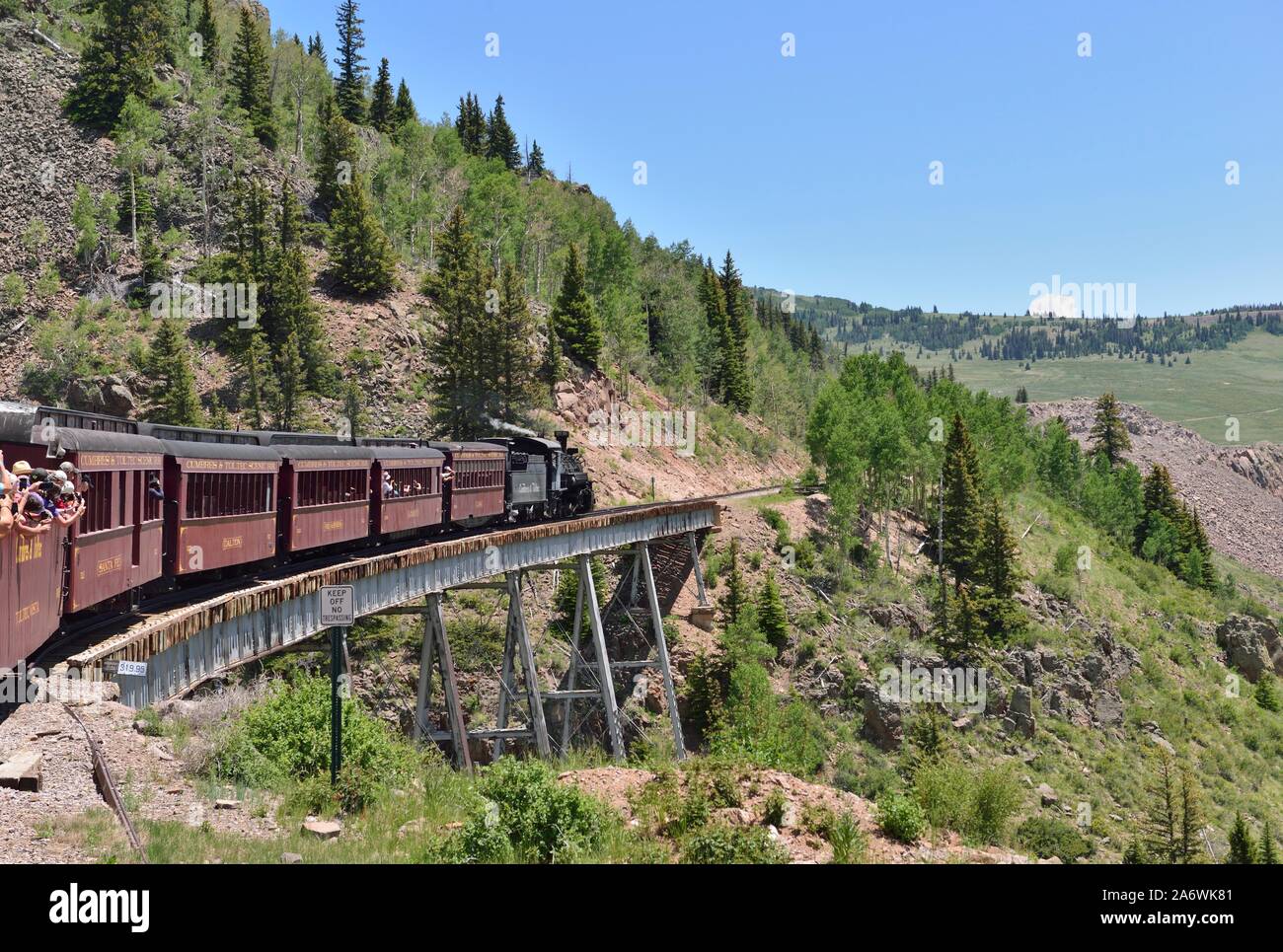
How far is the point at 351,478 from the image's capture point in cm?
2475

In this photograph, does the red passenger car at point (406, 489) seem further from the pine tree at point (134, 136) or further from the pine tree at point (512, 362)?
Result: the pine tree at point (134, 136)

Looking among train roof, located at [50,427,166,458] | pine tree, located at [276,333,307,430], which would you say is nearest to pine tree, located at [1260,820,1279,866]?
train roof, located at [50,427,166,458]

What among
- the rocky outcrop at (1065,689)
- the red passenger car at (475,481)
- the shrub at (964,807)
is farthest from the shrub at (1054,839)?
the red passenger car at (475,481)

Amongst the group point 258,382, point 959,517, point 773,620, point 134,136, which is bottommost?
point 773,620

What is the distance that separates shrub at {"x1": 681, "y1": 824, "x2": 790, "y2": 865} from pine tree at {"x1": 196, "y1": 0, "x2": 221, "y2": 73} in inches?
3816

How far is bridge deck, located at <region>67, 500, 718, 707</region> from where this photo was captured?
14.0 m

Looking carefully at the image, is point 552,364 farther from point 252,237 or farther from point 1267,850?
point 1267,850

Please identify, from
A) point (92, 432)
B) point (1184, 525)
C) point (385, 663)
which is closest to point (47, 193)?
point (385, 663)

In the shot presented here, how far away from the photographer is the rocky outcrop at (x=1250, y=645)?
72.4 m

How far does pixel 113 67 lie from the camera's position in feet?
259

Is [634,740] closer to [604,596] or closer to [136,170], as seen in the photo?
[604,596]

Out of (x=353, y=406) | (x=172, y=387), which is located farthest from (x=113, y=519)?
(x=353, y=406)

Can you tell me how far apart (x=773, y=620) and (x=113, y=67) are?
68.4 m
